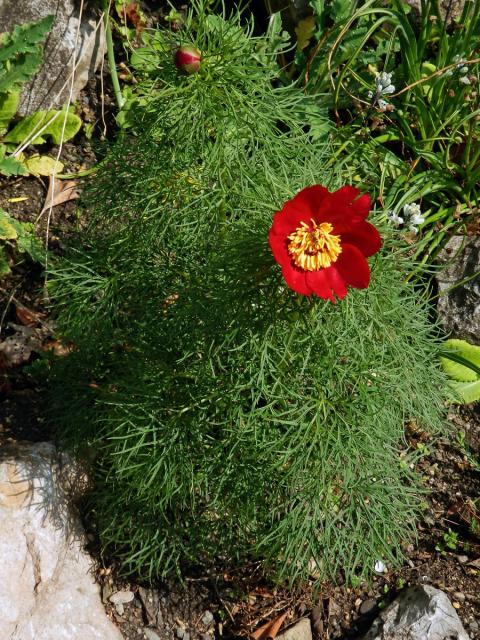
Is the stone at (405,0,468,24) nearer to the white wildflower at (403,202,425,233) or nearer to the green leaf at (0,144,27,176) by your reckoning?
the white wildflower at (403,202,425,233)

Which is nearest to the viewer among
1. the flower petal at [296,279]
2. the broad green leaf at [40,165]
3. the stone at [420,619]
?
the flower petal at [296,279]

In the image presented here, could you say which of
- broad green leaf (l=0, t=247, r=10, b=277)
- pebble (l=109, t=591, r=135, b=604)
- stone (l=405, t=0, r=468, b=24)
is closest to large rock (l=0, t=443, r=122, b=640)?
pebble (l=109, t=591, r=135, b=604)

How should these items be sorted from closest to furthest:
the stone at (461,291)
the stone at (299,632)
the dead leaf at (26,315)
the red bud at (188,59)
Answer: the red bud at (188,59) → the stone at (299,632) → the dead leaf at (26,315) → the stone at (461,291)

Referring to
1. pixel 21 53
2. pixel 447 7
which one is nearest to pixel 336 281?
pixel 21 53

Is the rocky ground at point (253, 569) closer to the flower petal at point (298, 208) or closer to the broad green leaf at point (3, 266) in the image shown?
the broad green leaf at point (3, 266)

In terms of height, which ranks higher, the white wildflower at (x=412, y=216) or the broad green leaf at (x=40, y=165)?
the white wildflower at (x=412, y=216)

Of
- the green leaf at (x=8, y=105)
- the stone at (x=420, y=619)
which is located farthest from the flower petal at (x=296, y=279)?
the green leaf at (x=8, y=105)

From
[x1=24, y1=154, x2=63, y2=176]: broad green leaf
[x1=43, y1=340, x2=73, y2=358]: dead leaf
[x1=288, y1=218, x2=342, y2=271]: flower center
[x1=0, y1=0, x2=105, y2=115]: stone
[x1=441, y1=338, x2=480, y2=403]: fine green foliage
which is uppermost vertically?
[x1=288, y1=218, x2=342, y2=271]: flower center
